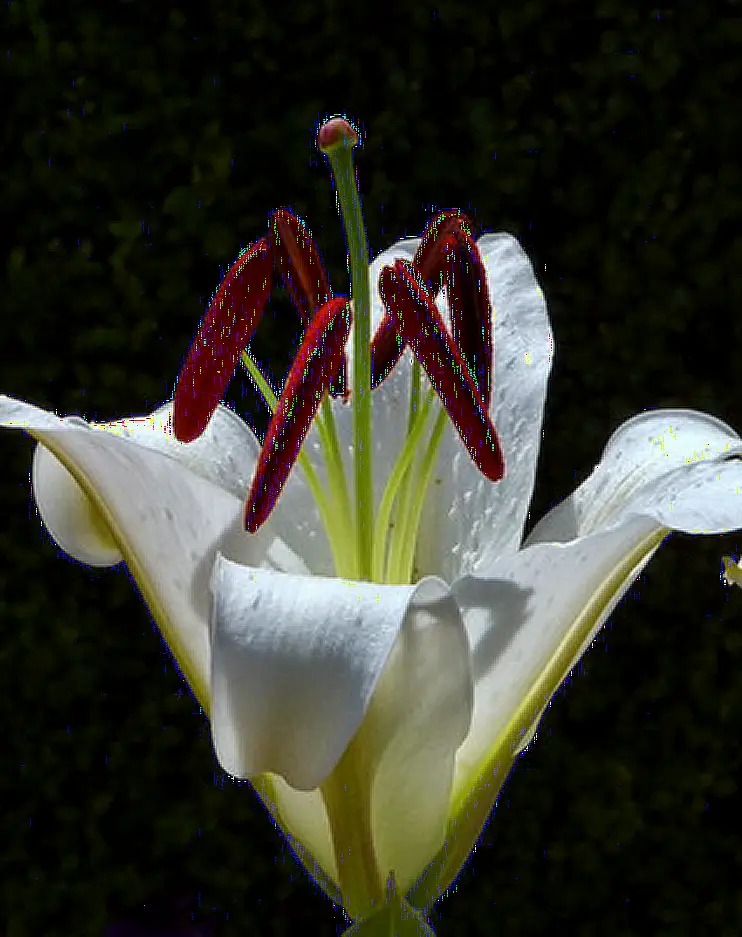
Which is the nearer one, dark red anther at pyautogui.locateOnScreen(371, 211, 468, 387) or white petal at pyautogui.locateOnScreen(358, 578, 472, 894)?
white petal at pyautogui.locateOnScreen(358, 578, 472, 894)

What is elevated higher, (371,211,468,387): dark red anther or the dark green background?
(371,211,468,387): dark red anther

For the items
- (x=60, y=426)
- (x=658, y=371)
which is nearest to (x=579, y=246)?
(x=658, y=371)

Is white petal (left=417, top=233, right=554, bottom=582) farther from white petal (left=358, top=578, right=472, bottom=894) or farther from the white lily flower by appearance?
white petal (left=358, top=578, right=472, bottom=894)

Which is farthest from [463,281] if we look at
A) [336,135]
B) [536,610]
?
[536,610]

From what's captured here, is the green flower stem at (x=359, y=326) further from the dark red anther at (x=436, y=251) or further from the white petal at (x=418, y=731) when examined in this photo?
the white petal at (x=418, y=731)

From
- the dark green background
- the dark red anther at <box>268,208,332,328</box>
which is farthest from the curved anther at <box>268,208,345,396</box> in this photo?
the dark green background

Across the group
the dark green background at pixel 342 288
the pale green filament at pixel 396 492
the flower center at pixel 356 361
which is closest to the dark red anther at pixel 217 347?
the flower center at pixel 356 361
